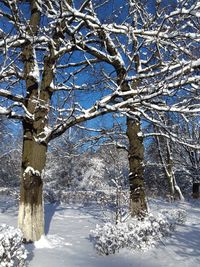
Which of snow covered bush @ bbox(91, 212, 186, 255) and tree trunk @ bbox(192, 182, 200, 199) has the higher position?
tree trunk @ bbox(192, 182, 200, 199)

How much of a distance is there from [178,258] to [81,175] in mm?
35413

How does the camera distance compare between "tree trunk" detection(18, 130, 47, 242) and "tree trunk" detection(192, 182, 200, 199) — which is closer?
"tree trunk" detection(18, 130, 47, 242)

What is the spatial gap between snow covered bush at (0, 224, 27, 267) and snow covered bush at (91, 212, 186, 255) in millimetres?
2004

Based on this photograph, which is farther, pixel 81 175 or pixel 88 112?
pixel 81 175

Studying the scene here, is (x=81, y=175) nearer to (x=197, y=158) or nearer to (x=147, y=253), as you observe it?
(x=197, y=158)

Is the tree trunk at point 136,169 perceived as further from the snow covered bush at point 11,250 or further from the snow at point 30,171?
the snow covered bush at point 11,250

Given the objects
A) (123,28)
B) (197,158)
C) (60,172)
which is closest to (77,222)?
(123,28)

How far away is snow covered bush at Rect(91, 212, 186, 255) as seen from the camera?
6730mm

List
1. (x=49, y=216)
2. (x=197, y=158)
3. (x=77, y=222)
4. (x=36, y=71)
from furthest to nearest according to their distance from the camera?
(x=197, y=158)
(x=49, y=216)
(x=77, y=222)
(x=36, y=71)

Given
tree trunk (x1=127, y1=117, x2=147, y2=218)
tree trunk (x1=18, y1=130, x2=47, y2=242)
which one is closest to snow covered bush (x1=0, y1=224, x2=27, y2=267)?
tree trunk (x1=18, y1=130, x2=47, y2=242)

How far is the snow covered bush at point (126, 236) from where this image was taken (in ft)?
22.1

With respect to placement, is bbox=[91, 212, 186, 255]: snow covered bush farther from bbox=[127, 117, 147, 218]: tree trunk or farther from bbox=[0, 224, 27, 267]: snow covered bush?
bbox=[127, 117, 147, 218]: tree trunk

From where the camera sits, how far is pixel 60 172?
127ft

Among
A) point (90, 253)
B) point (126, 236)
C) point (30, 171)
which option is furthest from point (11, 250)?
point (126, 236)
